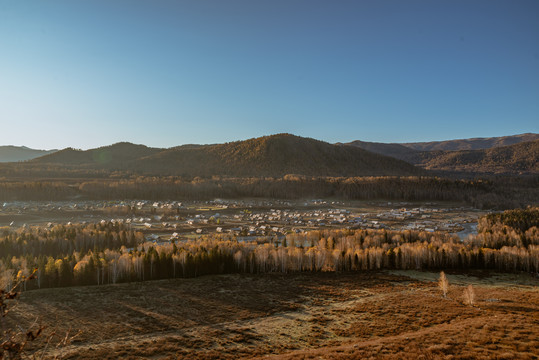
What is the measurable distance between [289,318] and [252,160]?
11256 centimetres

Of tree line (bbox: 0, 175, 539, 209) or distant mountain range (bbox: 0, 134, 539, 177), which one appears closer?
tree line (bbox: 0, 175, 539, 209)

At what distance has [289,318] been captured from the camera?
49.6 feet

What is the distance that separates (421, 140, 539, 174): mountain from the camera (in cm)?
15062

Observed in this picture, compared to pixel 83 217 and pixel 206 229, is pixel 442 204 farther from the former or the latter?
pixel 83 217

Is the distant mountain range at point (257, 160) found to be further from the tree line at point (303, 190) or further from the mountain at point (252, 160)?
the tree line at point (303, 190)

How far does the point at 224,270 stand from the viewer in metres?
22.0

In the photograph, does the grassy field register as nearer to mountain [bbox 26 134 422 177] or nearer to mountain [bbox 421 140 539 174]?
mountain [bbox 26 134 422 177]

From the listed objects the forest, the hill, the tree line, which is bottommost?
the forest

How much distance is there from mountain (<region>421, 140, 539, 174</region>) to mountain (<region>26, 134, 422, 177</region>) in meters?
42.5

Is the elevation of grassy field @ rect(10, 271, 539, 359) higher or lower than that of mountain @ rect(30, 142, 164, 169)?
lower

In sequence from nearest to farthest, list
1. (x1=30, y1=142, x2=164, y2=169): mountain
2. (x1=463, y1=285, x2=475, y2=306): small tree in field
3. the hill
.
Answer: (x1=463, y1=285, x2=475, y2=306): small tree in field < the hill < (x1=30, y1=142, x2=164, y2=169): mountain

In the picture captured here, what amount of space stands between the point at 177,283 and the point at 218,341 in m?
7.34

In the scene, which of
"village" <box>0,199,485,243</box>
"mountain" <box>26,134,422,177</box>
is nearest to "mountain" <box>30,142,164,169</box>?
"mountain" <box>26,134,422,177</box>

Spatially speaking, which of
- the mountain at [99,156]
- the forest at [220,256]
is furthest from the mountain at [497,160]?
the forest at [220,256]
